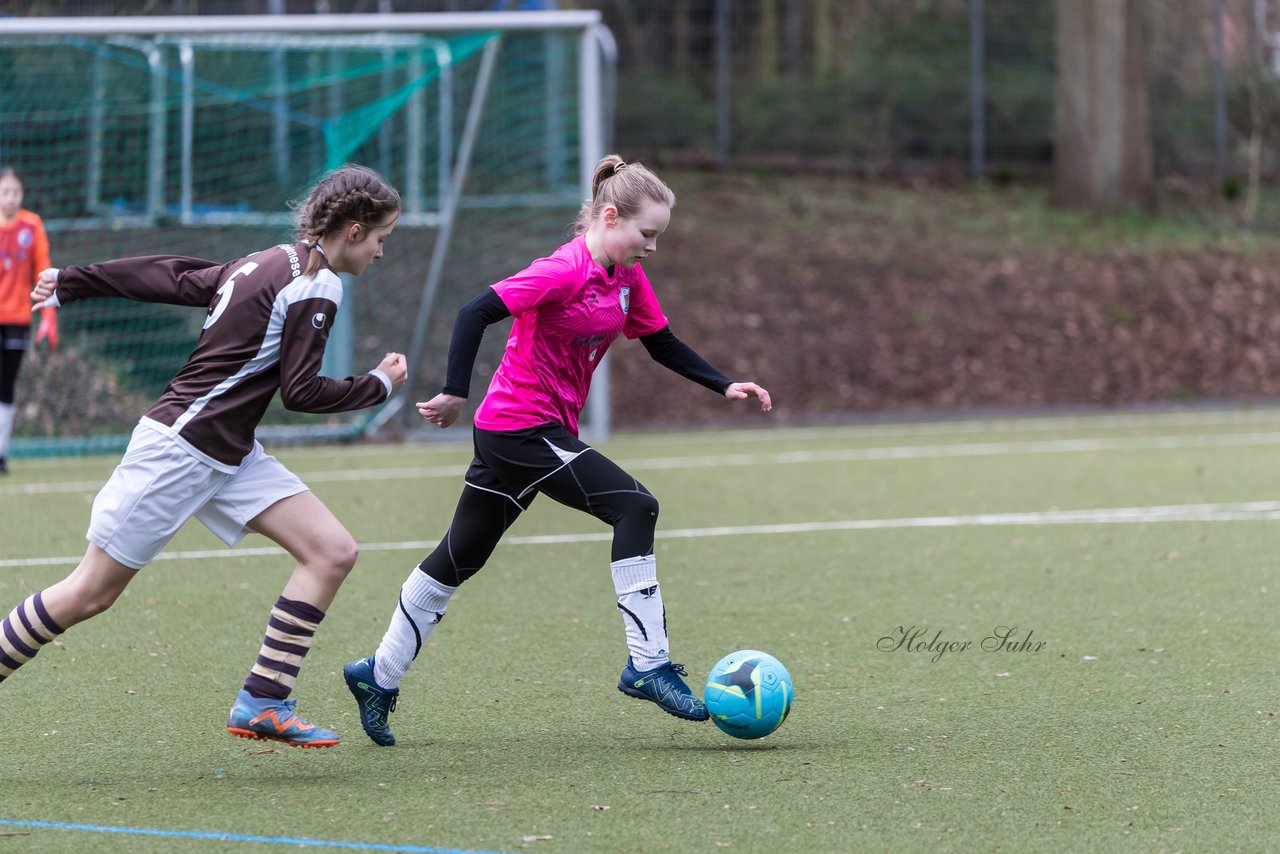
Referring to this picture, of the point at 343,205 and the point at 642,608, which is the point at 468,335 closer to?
the point at 343,205

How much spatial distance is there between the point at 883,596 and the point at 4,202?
716 centimetres

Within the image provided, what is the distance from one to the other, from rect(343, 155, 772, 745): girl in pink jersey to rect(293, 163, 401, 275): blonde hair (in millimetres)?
413

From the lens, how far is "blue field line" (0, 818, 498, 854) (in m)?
3.71

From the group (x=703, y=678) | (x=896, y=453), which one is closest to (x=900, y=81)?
(x=896, y=453)

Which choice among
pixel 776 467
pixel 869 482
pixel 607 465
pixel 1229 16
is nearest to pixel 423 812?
pixel 607 465

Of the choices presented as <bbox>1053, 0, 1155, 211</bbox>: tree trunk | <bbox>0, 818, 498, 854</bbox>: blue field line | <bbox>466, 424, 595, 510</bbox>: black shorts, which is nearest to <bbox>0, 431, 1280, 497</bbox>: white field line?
<bbox>466, 424, 595, 510</bbox>: black shorts

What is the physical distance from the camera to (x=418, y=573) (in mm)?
4922

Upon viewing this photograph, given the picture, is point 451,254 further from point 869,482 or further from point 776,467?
point 869,482

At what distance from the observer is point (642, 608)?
15.6 ft

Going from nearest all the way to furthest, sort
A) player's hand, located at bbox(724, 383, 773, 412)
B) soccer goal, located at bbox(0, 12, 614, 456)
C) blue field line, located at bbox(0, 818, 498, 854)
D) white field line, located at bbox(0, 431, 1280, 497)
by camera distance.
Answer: blue field line, located at bbox(0, 818, 498, 854), player's hand, located at bbox(724, 383, 773, 412), white field line, located at bbox(0, 431, 1280, 497), soccer goal, located at bbox(0, 12, 614, 456)

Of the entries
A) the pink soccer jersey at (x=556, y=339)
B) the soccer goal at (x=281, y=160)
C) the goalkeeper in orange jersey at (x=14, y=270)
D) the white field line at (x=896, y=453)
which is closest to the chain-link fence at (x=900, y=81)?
the soccer goal at (x=281, y=160)

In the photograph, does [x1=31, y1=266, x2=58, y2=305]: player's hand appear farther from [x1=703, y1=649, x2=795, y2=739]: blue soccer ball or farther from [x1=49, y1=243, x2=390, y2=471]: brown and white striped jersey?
[x1=703, y1=649, x2=795, y2=739]: blue soccer ball

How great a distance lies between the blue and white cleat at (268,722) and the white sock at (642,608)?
3.14 feet

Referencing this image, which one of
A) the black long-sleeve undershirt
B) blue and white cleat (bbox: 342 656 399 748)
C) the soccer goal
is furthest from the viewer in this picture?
the soccer goal
